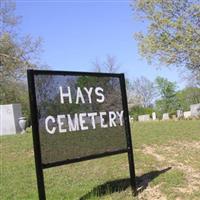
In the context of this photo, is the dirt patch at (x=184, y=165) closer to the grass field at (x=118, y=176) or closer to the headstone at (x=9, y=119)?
the grass field at (x=118, y=176)

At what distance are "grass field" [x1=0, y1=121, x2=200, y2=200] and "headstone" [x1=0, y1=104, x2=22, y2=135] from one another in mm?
10832

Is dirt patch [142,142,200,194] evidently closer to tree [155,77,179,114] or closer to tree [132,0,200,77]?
tree [132,0,200,77]

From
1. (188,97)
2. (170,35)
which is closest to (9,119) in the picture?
(170,35)

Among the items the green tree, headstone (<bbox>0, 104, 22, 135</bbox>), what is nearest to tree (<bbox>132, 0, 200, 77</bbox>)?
headstone (<bbox>0, 104, 22, 135</bbox>)

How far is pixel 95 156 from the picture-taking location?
673 centimetres

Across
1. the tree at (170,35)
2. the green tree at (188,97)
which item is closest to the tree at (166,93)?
the green tree at (188,97)

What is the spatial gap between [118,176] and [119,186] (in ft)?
3.01

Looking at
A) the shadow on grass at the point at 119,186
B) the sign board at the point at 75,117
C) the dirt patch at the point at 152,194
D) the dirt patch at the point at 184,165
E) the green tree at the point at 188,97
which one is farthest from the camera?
the green tree at the point at 188,97

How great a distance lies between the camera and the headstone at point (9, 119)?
23.5 meters

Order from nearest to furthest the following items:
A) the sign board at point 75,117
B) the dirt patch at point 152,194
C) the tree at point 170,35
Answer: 1. the sign board at point 75,117
2. the dirt patch at point 152,194
3. the tree at point 170,35

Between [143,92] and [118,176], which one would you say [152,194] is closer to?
[118,176]

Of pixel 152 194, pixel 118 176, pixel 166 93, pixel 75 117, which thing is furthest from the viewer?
pixel 166 93

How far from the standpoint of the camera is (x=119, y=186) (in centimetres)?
766

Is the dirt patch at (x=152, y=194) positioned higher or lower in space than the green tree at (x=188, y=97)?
lower
